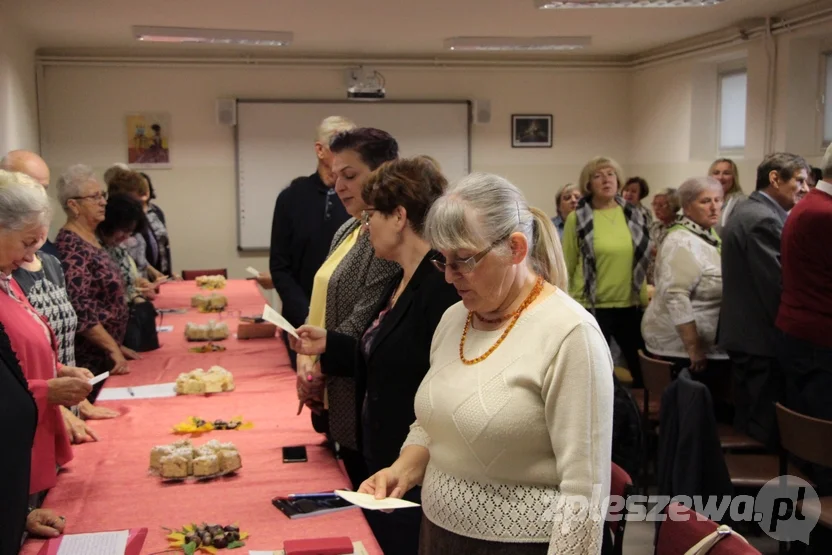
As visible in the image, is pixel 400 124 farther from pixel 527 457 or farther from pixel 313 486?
pixel 527 457

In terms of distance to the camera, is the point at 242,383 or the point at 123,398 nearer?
the point at 123,398

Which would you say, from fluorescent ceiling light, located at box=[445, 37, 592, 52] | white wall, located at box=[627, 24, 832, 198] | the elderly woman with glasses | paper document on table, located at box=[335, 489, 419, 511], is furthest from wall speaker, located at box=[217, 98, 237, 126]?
paper document on table, located at box=[335, 489, 419, 511]

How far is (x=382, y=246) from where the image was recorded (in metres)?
2.28

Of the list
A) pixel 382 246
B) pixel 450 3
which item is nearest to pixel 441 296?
pixel 382 246

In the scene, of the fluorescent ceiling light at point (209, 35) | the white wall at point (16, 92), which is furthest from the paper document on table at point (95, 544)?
the fluorescent ceiling light at point (209, 35)

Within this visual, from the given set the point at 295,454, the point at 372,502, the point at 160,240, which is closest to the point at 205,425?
the point at 295,454

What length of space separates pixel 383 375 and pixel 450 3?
4.44m

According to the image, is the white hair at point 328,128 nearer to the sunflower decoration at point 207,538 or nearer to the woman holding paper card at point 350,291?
the woman holding paper card at point 350,291

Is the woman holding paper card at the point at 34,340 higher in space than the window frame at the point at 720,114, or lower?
lower

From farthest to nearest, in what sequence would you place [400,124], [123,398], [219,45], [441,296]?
[400,124], [219,45], [123,398], [441,296]

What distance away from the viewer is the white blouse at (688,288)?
4.09 meters

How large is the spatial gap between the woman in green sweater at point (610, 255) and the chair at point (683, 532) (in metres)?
3.42

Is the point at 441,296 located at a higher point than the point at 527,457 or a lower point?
higher

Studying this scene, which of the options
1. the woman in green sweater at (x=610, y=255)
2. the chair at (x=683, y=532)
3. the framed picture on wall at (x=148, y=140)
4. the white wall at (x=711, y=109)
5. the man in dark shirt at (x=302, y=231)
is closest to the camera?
the chair at (x=683, y=532)
